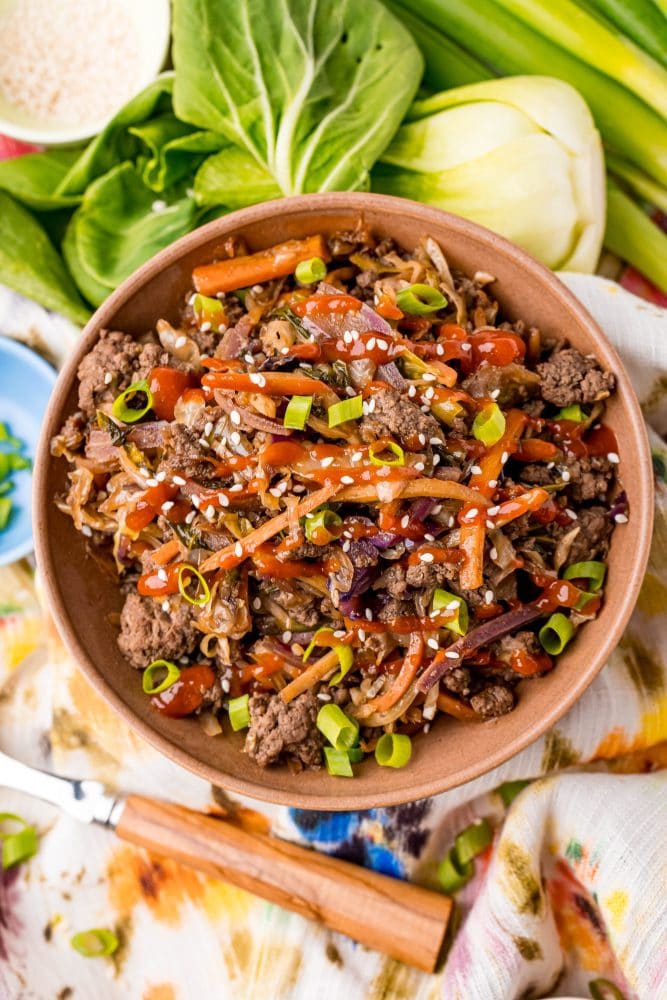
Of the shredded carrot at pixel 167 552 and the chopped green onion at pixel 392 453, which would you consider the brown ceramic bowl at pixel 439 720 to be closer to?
the shredded carrot at pixel 167 552

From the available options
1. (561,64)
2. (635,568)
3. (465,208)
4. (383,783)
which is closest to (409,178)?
(465,208)

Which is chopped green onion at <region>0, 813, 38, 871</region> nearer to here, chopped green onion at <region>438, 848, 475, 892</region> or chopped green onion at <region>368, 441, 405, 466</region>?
chopped green onion at <region>438, 848, 475, 892</region>

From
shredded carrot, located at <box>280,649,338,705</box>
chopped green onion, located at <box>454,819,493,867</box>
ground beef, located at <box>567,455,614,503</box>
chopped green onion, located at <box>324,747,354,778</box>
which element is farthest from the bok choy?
chopped green onion, located at <box>454,819,493,867</box>

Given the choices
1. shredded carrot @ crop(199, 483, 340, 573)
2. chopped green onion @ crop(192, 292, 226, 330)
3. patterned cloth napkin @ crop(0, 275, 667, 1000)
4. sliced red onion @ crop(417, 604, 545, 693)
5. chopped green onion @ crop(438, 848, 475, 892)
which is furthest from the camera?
chopped green onion @ crop(438, 848, 475, 892)

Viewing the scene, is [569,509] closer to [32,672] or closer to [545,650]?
[545,650]

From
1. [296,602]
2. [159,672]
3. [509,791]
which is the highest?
[296,602]

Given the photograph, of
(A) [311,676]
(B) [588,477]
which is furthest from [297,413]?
(B) [588,477]

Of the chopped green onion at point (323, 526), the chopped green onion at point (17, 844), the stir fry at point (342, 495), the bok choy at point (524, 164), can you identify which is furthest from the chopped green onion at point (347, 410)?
the chopped green onion at point (17, 844)

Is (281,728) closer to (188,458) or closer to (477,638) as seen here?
(477,638)
